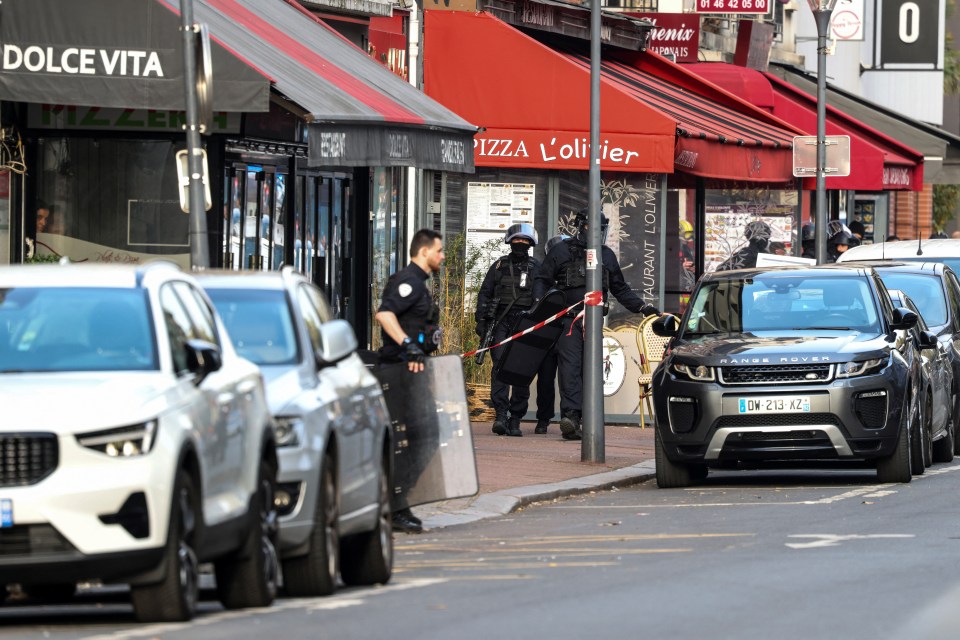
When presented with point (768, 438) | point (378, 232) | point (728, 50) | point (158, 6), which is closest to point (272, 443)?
point (768, 438)

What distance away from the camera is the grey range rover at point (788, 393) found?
16953 millimetres

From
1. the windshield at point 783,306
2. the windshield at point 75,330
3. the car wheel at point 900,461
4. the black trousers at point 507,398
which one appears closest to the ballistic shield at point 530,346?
the black trousers at point 507,398

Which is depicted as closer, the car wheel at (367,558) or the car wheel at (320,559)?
the car wheel at (320,559)

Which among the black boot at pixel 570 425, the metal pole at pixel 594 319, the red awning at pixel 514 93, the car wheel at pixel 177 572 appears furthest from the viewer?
the red awning at pixel 514 93

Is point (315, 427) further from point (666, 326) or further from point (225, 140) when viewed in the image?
point (225, 140)

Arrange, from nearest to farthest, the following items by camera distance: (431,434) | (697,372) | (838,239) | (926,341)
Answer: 1. (431,434)
2. (697,372)
3. (926,341)
4. (838,239)

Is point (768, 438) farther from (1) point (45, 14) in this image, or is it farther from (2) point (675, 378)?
(1) point (45, 14)

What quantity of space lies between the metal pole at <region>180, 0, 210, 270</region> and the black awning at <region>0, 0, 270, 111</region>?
262cm

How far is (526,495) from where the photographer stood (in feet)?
54.5

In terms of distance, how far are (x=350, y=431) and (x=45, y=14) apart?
814cm

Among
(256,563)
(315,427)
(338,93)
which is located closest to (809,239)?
(338,93)

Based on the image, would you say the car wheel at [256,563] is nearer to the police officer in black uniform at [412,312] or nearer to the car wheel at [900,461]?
the police officer in black uniform at [412,312]

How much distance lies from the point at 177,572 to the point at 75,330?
128cm

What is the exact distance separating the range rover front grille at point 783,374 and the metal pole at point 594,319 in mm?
2664
